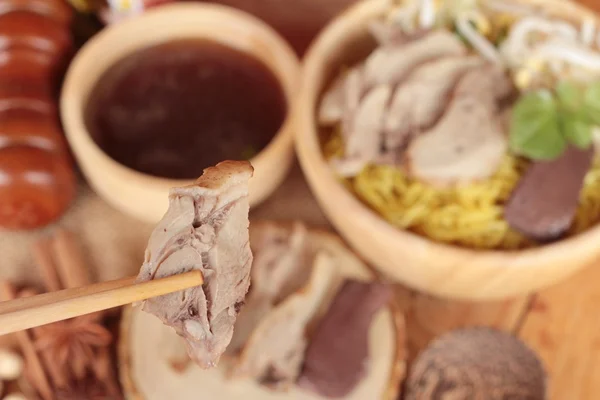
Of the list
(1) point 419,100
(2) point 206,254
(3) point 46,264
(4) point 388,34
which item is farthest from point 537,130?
(3) point 46,264

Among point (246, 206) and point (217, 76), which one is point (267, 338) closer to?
point (246, 206)

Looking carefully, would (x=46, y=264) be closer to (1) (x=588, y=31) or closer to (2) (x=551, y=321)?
(2) (x=551, y=321)

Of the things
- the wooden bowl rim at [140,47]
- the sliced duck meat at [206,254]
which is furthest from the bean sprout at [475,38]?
the sliced duck meat at [206,254]

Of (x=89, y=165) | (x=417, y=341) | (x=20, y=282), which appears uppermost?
(x=89, y=165)

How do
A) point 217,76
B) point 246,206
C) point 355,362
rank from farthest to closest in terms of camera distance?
1. point 217,76
2. point 355,362
3. point 246,206

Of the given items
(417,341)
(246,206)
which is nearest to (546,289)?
(417,341)

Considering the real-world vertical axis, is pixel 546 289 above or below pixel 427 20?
below
